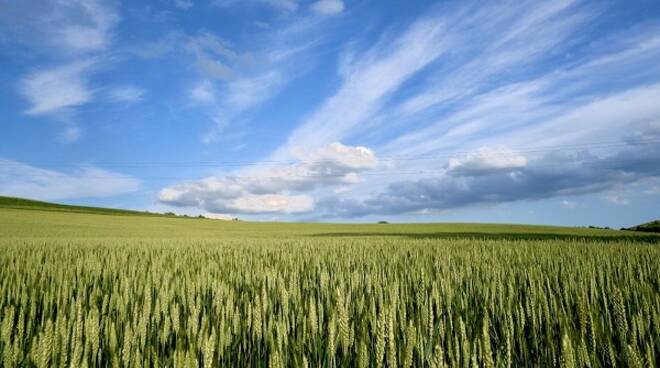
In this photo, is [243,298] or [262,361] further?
[243,298]

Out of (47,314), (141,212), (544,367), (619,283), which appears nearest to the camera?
(544,367)

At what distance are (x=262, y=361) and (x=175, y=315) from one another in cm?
60

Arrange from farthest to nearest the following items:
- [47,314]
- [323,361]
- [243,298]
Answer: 1. [47,314]
2. [243,298]
3. [323,361]

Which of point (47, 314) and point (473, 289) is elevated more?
point (473, 289)

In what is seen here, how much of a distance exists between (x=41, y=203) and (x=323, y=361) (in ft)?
228

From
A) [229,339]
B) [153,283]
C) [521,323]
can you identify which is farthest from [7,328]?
[521,323]

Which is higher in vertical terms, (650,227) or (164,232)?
(650,227)

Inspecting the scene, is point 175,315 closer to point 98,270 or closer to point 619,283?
point 98,270

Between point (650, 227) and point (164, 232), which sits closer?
point (164, 232)

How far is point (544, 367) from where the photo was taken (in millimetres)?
2242

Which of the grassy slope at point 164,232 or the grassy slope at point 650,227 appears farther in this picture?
the grassy slope at point 650,227

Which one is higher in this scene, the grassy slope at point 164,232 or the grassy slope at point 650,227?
the grassy slope at point 650,227

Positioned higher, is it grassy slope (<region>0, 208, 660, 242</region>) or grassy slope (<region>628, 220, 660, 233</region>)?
grassy slope (<region>628, 220, 660, 233</region>)

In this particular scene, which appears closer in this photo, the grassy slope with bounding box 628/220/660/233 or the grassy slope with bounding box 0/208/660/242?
the grassy slope with bounding box 0/208/660/242
